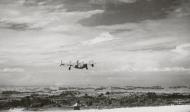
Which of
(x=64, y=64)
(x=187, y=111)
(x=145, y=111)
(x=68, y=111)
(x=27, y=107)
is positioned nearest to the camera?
(x=64, y=64)

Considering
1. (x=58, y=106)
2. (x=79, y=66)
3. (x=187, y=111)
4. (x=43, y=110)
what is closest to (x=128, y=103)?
(x=58, y=106)

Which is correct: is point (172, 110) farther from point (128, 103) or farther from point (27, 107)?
point (27, 107)

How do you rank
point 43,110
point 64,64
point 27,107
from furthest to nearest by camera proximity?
point 27,107
point 43,110
point 64,64

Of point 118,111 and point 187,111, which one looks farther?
point 118,111

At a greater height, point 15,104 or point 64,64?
point 64,64

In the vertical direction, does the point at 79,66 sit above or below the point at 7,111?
above

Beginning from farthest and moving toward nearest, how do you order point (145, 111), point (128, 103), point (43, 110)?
1. point (128, 103)
2. point (43, 110)
3. point (145, 111)

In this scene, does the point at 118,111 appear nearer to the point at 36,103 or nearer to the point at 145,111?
the point at 145,111

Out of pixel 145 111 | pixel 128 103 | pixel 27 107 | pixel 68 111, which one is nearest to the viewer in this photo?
pixel 145 111

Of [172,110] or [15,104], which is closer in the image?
[172,110]
